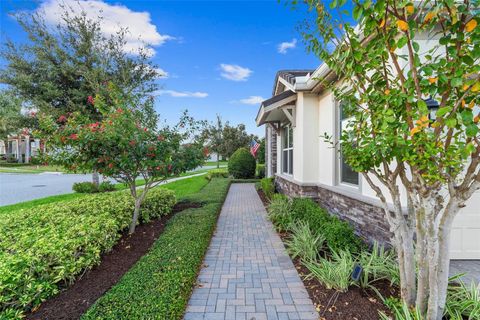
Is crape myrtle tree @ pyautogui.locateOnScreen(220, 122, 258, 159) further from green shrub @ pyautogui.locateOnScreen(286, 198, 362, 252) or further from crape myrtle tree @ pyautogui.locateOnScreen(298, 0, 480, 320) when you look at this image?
crape myrtle tree @ pyautogui.locateOnScreen(298, 0, 480, 320)

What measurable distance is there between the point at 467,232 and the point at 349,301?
8.03ft

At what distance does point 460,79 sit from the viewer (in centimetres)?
153

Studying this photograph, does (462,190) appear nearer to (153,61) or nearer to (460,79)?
(460,79)

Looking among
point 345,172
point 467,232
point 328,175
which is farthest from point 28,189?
point 467,232

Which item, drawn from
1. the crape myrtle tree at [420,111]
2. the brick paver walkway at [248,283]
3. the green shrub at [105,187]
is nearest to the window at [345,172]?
the brick paver walkway at [248,283]

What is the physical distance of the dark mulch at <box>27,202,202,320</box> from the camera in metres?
2.51

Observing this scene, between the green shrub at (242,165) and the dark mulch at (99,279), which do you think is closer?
the dark mulch at (99,279)

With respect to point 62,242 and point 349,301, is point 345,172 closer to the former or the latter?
point 349,301

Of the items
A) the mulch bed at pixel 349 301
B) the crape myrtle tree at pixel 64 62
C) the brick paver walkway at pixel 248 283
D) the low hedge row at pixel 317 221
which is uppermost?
the crape myrtle tree at pixel 64 62

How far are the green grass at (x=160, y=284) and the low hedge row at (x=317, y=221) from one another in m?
2.05

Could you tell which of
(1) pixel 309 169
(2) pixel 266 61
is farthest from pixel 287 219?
(2) pixel 266 61

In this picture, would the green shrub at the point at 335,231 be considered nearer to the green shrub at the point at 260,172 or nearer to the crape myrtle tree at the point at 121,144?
the crape myrtle tree at the point at 121,144

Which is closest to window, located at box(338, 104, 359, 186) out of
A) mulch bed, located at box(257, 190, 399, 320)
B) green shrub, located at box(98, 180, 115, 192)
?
mulch bed, located at box(257, 190, 399, 320)

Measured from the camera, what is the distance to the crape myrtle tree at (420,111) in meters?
1.63
